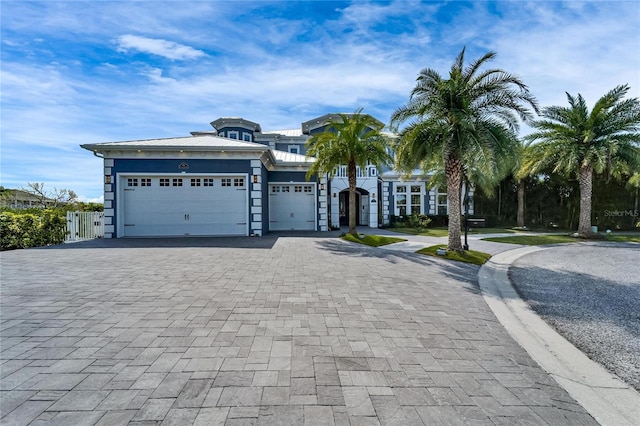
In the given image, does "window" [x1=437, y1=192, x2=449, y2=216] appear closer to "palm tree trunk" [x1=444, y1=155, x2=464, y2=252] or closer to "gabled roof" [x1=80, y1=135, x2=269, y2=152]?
"palm tree trunk" [x1=444, y1=155, x2=464, y2=252]

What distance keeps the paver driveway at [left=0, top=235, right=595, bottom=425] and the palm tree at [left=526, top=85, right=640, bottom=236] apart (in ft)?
49.3

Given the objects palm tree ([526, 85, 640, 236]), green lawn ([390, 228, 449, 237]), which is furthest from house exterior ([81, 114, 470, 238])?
palm tree ([526, 85, 640, 236])

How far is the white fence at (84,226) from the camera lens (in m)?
13.8

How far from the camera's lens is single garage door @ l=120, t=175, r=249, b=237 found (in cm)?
1473

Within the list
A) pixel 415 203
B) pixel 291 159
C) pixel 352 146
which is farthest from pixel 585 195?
pixel 291 159

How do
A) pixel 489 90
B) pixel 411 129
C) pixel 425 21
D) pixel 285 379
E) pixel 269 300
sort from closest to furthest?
pixel 285 379
pixel 269 300
pixel 425 21
pixel 489 90
pixel 411 129

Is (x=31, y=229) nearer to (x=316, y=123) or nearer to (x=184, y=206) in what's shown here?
(x=184, y=206)

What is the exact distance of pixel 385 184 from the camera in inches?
974

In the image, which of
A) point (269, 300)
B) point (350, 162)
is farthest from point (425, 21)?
point (269, 300)

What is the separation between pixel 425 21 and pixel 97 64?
10.8m

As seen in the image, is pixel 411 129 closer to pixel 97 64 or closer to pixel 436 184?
pixel 97 64

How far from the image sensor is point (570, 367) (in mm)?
3305

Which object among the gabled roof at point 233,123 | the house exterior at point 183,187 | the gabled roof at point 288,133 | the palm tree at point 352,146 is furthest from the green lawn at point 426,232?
the gabled roof at point 233,123

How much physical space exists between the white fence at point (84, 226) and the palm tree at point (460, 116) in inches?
576
